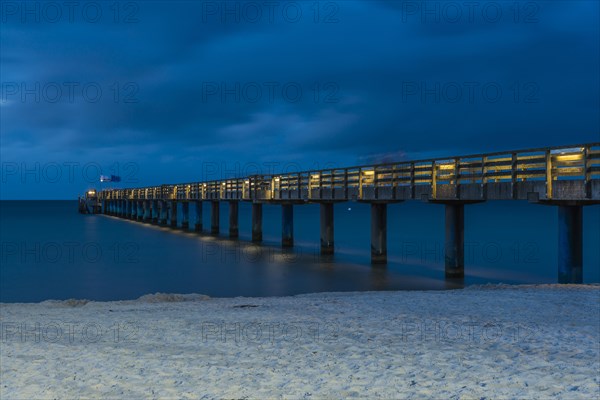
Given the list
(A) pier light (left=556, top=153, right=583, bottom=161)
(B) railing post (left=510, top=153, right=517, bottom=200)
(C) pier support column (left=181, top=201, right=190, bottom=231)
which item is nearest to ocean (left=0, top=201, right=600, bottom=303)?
(B) railing post (left=510, top=153, right=517, bottom=200)

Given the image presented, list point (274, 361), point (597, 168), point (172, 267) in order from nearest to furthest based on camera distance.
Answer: point (274, 361) < point (597, 168) < point (172, 267)

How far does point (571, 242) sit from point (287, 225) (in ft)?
75.1

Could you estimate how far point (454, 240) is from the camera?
2139cm

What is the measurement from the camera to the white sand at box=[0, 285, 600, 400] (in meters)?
7.11

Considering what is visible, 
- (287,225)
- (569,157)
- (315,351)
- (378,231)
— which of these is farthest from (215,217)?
(315,351)

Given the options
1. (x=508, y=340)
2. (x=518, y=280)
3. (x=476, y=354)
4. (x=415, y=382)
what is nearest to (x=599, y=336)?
(x=508, y=340)

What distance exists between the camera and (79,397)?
687 cm

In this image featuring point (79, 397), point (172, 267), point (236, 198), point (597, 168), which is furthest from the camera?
point (236, 198)

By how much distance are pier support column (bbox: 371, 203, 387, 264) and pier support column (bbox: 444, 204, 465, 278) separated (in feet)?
17.2

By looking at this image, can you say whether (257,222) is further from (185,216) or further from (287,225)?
(185,216)

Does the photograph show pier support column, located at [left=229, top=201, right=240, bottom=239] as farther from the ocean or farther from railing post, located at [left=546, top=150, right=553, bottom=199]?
railing post, located at [left=546, top=150, right=553, bottom=199]

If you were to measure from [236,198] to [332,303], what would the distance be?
29.2m

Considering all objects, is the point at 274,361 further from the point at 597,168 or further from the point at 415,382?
the point at 597,168

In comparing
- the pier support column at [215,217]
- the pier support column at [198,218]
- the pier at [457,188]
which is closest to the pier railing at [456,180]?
the pier at [457,188]
